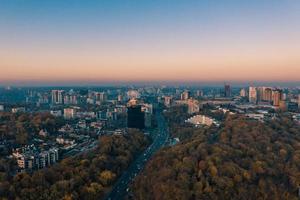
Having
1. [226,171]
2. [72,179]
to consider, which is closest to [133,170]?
[72,179]

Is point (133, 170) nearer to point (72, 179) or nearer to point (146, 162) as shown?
point (146, 162)

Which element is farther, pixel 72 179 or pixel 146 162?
pixel 146 162

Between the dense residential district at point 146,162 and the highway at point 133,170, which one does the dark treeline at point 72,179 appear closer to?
the dense residential district at point 146,162

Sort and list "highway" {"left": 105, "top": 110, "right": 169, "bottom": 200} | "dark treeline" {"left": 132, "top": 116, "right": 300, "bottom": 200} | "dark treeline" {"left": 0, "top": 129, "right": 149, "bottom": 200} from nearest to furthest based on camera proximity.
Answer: "dark treeline" {"left": 0, "top": 129, "right": 149, "bottom": 200}
"dark treeline" {"left": 132, "top": 116, "right": 300, "bottom": 200}
"highway" {"left": 105, "top": 110, "right": 169, "bottom": 200}

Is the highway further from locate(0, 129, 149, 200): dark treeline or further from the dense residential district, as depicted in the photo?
locate(0, 129, 149, 200): dark treeline

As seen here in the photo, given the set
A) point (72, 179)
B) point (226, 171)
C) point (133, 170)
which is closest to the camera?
point (72, 179)

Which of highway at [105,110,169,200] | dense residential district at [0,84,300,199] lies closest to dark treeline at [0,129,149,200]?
dense residential district at [0,84,300,199]

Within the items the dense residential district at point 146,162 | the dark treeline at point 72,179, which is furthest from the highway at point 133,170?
the dark treeline at point 72,179
